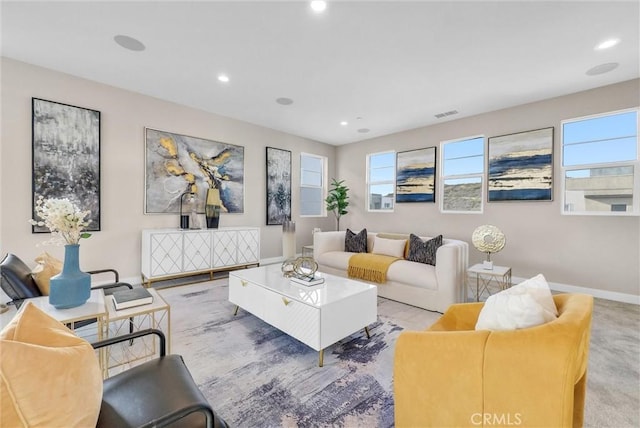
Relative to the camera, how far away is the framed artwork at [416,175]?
5.15 meters

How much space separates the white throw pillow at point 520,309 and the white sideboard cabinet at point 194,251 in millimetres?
3854

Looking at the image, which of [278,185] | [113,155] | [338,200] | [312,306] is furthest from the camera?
[338,200]

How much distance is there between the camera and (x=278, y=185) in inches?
223

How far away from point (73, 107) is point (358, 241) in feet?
14.0

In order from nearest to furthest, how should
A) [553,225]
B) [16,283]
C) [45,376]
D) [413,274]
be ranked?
[45,376]
[16,283]
[413,274]
[553,225]

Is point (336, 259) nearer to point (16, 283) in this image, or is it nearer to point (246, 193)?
point (246, 193)

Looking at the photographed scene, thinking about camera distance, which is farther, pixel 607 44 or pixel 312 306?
pixel 607 44

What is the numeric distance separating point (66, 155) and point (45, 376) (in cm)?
381

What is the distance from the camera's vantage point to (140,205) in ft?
13.2

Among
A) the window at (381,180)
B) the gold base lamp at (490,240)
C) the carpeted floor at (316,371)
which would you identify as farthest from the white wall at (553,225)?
the gold base lamp at (490,240)

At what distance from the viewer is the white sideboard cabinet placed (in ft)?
12.3

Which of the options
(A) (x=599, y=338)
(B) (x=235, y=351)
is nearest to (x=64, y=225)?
(B) (x=235, y=351)

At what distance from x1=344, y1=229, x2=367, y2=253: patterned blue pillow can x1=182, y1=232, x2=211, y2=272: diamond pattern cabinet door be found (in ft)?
7.26

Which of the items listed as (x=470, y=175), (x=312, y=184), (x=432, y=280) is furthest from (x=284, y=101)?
(x=470, y=175)
